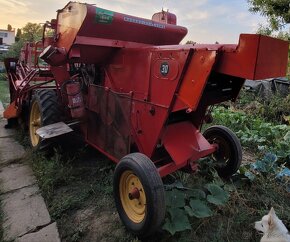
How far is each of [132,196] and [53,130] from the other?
1.58 meters

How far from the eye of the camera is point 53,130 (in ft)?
12.4

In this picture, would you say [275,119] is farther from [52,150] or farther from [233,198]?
[52,150]

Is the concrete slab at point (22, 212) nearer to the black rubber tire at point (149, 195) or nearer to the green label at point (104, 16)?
the black rubber tire at point (149, 195)

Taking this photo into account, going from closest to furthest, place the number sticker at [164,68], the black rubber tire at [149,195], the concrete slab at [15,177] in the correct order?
1. the black rubber tire at [149,195]
2. the number sticker at [164,68]
3. the concrete slab at [15,177]

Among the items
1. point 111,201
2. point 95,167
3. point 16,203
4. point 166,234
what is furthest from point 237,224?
point 16,203

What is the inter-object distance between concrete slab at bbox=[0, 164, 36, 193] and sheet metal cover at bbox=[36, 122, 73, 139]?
2.02 feet

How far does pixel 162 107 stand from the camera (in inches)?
118

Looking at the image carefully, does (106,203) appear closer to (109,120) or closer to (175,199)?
(175,199)

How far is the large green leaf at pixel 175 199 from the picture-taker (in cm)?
281

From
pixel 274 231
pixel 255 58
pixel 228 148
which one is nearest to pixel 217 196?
pixel 274 231

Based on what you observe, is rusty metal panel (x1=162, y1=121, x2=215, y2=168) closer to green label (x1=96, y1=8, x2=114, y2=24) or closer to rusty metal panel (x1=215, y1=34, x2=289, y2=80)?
rusty metal panel (x1=215, y1=34, x2=289, y2=80)

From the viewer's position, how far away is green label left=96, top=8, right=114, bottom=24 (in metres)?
3.27

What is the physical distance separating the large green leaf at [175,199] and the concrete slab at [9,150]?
2.65 m

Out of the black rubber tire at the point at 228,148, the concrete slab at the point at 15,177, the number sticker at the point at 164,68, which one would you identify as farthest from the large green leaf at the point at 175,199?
the concrete slab at the point at 15,177
